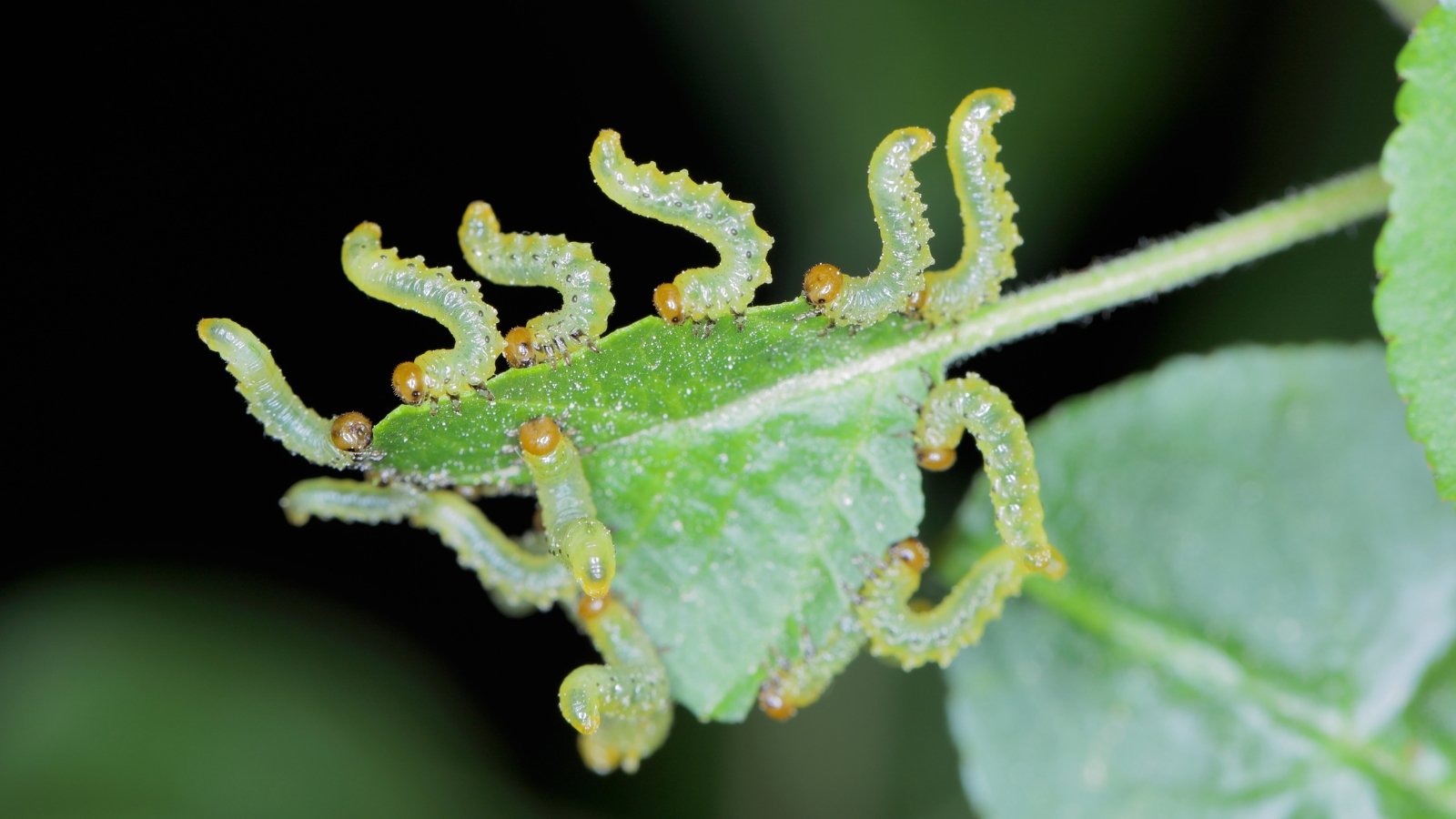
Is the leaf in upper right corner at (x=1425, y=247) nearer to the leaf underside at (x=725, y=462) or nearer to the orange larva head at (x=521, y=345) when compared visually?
the leaf underside at (x=725, y=462)

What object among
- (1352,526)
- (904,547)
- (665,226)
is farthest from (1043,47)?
(904,547)

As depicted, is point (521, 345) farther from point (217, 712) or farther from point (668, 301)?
point (217, 712)

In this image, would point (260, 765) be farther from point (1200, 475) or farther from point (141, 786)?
point (1200, 475)

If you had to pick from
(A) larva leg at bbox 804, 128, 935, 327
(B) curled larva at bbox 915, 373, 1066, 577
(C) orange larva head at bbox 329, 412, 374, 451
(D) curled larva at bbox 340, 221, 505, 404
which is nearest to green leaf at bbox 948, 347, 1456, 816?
(B) curled larva at bbox 915, 373, 1066, 577

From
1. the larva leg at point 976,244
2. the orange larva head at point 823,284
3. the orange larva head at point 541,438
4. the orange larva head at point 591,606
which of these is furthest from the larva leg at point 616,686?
the larva leg at point 976,244

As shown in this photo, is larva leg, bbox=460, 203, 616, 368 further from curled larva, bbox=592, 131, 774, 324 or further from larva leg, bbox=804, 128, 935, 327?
larva leg, bbox=804, 128, 935, 327

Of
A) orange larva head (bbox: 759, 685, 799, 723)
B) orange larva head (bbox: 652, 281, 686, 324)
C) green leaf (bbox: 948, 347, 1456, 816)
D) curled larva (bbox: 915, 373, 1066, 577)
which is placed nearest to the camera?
orange larva head (bbox: 652, 281, 686, 324)
